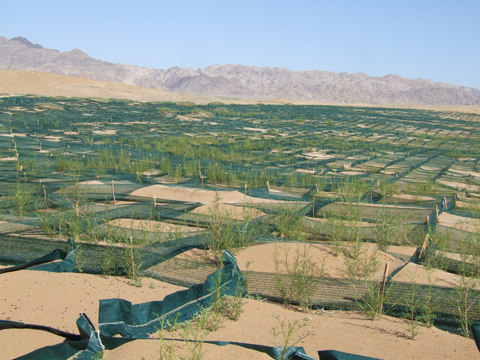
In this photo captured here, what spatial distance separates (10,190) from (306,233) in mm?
5082

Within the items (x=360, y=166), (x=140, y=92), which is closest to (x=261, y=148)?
(x=360, y=166)

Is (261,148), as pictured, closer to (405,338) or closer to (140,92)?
(405,338)

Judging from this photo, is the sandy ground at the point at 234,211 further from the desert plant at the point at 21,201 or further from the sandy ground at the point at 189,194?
the desert plant at the point at 21,201

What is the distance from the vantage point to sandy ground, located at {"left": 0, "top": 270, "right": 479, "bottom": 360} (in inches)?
118

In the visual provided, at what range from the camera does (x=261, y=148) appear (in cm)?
1489

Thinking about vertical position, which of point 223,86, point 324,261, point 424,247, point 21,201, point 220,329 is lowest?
point 220,329

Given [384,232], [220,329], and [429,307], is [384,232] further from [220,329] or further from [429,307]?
[220,329]

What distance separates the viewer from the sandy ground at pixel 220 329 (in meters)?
2.99

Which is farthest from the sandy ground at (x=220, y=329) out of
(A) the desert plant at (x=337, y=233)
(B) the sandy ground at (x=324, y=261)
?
(A) the desert plant at (x=337, y=233)

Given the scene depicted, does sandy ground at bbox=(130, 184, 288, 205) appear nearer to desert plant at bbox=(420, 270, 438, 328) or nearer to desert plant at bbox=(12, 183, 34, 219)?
desert plant at bbox=(12, 183, 34, 219)

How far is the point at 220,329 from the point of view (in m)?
3.36

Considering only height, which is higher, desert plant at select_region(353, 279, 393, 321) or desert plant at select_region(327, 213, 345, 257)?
desert plant at select_region(327, 213, 345, 257)

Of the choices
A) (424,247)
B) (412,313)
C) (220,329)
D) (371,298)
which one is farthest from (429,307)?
(220,329)

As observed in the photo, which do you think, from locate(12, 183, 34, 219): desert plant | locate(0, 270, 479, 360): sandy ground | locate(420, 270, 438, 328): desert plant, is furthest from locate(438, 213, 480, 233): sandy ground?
locate(12, 183, 34, 219): desert plant
